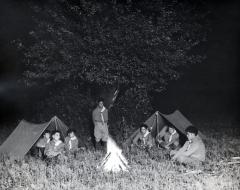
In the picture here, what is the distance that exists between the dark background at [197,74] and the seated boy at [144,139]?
600cm

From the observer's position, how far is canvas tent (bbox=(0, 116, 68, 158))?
29.2 ft

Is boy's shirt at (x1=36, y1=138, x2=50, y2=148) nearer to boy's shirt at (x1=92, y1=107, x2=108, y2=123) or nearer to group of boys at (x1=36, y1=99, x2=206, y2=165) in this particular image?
group of boys at (x1=36, y1=99, x2=206, y2=165)

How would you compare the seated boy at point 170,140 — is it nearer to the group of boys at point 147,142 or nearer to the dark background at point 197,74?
the group of boys at point 147,142

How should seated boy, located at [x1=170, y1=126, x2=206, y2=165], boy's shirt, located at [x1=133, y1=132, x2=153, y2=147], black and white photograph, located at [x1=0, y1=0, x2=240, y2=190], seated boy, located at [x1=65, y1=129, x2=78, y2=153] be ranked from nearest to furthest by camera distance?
black and white photograph, located at [x1=0, y1=0, x2=240, y2=190], seated boy, located at [x1=170, y1=126, x2=206, y2=165], seated boy, located at [x1=65, y1=129, x2=78, y2=153], boy's shirt, located at [x1=133, y1=132, x2=153, y2=147]

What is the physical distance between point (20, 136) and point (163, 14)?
592 cm

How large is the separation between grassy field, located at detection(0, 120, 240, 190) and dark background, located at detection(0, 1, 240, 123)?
6.23 metres

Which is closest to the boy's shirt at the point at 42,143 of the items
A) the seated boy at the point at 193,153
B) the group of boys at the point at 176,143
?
the group of boys at the point at 176,143

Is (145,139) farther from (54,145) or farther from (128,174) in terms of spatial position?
(54,145)

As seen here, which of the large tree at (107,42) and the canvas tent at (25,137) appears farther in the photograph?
the large tree at (107,42)

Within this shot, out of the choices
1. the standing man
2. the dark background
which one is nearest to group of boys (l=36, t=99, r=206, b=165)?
the standing man

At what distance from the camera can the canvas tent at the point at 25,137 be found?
8.90 meters

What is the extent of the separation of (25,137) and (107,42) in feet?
12.6

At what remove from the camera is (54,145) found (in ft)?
28.3

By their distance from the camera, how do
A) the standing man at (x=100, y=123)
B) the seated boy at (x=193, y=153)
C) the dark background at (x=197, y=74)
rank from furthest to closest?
the dark background at (x=197, y=74)
the standing man at (x=100, y=123)
the seated boy at (x=193, y=153)
